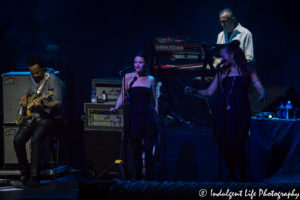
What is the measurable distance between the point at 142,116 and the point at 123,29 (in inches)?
153

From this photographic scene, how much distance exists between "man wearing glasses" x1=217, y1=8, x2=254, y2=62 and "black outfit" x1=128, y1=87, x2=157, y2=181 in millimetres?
1883

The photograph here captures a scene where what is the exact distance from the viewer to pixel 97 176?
5.03 meters

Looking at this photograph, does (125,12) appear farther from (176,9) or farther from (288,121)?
(288,121)

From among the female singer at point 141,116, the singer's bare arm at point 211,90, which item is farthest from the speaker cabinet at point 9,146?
the singer's bare arm at point 211,90

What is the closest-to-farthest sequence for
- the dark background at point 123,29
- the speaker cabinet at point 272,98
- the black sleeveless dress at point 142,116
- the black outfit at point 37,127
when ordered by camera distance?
the black sleeveless dress at point 142,116
the black outfit at point 37,127
the speaker cabinet at point 272,98
the dark background at point 123,29

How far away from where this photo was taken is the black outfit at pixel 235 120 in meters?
3.81

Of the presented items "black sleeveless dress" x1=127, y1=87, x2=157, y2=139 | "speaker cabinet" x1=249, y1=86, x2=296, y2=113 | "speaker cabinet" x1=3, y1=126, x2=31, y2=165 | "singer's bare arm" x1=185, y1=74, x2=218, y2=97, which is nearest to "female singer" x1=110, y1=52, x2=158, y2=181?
"black sleeveless dress" x1=127, y1=87, x2=157, y2=139

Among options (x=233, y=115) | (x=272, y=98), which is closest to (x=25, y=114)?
(x=233, y=115)

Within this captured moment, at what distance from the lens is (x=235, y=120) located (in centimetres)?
381

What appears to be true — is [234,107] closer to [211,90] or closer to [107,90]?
[211,90]

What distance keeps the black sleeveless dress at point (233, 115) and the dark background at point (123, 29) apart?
11.0ft

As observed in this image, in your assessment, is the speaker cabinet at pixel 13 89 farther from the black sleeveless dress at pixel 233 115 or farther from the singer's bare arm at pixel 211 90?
the black sleeveless dress at pixel 233 115

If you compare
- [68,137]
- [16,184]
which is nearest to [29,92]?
[16,184]

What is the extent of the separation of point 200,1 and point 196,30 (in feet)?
1.96
